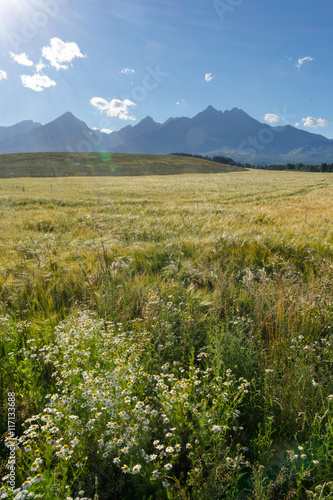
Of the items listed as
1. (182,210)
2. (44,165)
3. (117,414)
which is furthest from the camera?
(44,165)

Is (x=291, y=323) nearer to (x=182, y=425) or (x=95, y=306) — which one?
(x=182, y=425)

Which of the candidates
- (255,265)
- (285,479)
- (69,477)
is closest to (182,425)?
(285,479)

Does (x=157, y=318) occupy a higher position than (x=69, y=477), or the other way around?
(x=157, y=318)

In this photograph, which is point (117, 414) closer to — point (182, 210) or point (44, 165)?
point (182, 210)

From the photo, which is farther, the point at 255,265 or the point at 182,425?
the point at 255,265

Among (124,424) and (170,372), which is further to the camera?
(170,372)

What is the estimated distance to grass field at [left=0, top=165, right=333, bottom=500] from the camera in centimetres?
200

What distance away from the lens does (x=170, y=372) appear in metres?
2.99

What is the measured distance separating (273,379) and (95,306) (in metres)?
2.90

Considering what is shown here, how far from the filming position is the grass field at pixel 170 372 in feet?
6.55

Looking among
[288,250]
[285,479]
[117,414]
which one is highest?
[288,250]

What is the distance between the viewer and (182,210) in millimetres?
12320

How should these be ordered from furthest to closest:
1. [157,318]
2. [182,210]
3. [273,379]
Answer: [182,210]
[157,318]
[273,379]

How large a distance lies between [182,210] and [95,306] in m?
8.57
